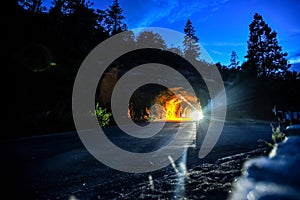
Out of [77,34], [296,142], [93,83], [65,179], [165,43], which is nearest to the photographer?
[296,142]

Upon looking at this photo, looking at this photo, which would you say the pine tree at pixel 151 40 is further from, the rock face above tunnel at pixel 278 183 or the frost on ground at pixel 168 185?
the rock face above tunnel at pixel 278 183

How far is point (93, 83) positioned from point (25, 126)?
653cm

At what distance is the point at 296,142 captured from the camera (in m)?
3.03

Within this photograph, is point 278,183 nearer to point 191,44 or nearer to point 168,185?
point 168,185

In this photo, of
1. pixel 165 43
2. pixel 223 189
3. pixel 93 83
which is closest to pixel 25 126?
pixel 93 83

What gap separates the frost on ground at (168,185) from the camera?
2.66m

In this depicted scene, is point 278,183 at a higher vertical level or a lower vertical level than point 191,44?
lower

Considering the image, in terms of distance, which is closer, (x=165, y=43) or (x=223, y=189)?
(x=223, y=189)

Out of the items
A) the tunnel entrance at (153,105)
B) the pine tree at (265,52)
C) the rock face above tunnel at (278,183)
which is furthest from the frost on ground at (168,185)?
the pine tree at (265,52)

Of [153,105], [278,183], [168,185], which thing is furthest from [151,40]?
[278,183]

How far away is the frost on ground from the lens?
105 inches

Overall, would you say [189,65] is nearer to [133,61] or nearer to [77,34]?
[133,61]

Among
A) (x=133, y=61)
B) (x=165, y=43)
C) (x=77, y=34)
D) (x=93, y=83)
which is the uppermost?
(x=165, y=43)

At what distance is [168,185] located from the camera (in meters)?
3.04
